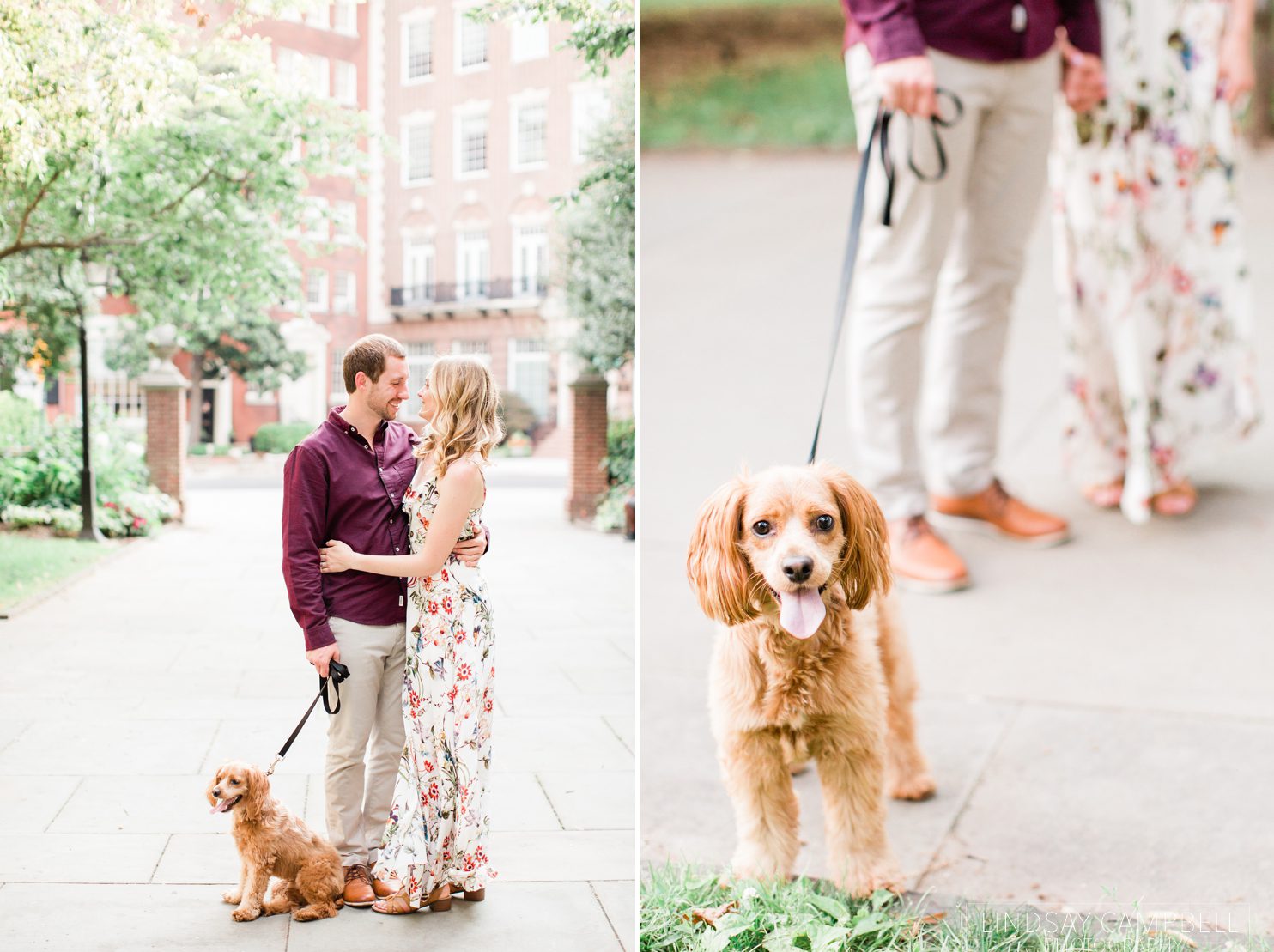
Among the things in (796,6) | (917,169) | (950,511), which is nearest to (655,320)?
(950,511)

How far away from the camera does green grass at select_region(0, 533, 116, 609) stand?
300 centimetres

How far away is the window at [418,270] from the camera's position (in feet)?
10.9

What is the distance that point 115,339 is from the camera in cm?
308

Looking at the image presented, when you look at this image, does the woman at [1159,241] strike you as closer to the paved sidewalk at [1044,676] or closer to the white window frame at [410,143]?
the paved sidewalk at [1044,676]

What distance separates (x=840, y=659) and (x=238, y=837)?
1.34 metres

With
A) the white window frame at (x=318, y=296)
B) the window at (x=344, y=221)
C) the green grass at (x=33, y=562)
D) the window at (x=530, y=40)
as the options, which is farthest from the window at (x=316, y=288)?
the window at (x=530, y=40)

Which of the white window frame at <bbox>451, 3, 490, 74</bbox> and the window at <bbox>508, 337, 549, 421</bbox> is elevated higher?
the white window frame at <bbox>451, 3, 490, 74</bbox>

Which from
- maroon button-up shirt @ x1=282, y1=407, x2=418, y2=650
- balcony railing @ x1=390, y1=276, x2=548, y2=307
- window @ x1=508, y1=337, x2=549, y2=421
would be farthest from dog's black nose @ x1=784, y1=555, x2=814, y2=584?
window @ x1=508, y1=337, x2=549, y2=421

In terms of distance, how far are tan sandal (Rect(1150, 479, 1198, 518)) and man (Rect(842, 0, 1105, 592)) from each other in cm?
75

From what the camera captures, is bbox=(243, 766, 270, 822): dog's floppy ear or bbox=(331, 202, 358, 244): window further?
bbox=(331, 202, 358, 244): window

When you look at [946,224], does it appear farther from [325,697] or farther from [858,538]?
[325,697]

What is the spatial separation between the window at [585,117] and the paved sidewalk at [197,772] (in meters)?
1.14

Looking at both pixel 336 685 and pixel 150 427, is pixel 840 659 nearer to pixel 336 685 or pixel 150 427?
pixel 336 685

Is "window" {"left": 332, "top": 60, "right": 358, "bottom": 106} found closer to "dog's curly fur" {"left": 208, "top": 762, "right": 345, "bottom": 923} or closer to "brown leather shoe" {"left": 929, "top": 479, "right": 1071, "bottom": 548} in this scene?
"dog's curly fur" {"left": 208, "top": 762, "right": 345, "bottom": 923}
